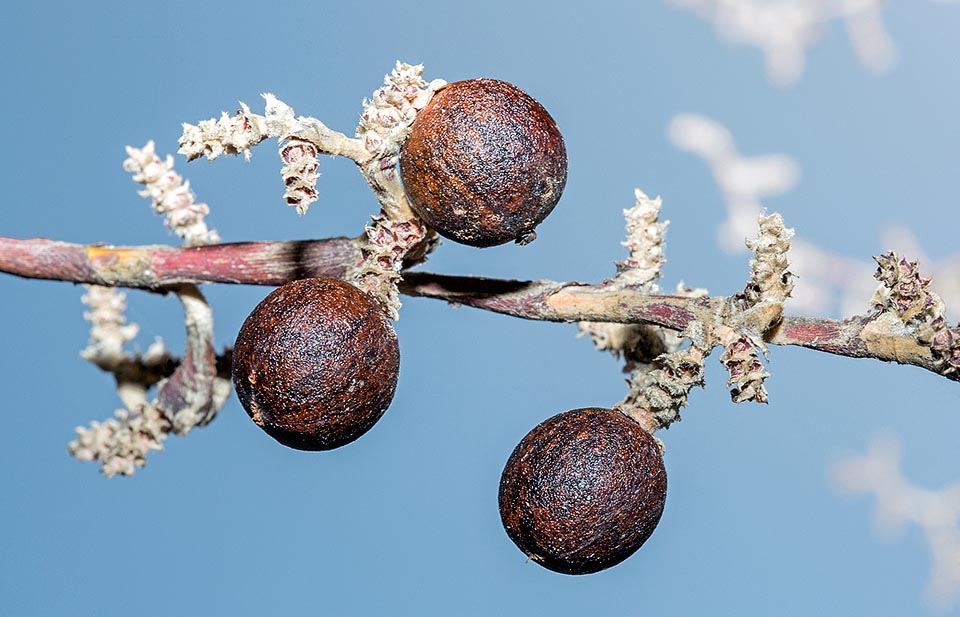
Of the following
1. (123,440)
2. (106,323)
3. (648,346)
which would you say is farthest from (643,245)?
(106,323)

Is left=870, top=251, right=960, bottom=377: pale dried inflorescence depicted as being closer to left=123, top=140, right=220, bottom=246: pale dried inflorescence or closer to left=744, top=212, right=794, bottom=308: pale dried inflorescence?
left=744, top=212, right=794, bottom=308: pale dried inflorescence

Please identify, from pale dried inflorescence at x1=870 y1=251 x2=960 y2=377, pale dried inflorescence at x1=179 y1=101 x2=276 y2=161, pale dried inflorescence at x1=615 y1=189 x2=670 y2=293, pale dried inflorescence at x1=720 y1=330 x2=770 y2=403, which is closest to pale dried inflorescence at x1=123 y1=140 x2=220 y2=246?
pale dried inflorescence at x1=179 y1=101 x2=276 y2=161

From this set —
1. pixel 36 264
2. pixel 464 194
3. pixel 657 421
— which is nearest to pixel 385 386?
pixel 464 194

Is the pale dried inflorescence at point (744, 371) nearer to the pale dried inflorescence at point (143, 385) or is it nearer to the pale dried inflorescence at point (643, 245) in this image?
the pale dried inflorescence at point (643, 245)

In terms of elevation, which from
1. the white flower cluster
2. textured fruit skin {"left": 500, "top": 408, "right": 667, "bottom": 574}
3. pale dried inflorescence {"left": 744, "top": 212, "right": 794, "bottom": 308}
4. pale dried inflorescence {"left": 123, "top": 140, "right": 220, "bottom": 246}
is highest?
pale dried inflorescence {"left": 123, "top": 140, "right": 220, "bottom": 246}

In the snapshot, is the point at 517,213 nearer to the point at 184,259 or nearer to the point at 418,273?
the point at 418,273
